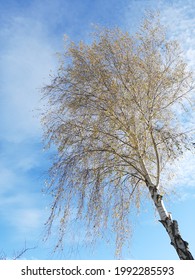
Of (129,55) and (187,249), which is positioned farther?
(129,55)

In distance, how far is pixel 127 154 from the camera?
970cm

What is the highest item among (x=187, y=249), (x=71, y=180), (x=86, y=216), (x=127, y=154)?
(x=127, y=154)

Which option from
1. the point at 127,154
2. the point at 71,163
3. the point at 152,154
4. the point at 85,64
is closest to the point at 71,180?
the point at 71,163

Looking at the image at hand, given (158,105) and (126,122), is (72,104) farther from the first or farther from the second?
(158,105)

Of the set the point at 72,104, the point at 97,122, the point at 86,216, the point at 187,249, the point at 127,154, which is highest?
the point at 72,104

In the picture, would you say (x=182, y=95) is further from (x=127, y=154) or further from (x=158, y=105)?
(x=127, y=154)

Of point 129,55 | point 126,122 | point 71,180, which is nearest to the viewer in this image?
point 71,180

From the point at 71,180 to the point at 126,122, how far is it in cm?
202

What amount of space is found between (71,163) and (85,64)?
296cm

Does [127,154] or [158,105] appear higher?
[158,105]

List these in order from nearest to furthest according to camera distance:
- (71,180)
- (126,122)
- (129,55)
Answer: (71,180) → (126,122) → (129,55)

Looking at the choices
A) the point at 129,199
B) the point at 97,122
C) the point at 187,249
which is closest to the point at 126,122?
the point at 97,122

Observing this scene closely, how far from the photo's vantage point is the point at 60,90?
407 inches

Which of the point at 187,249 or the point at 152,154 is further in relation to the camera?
the point at 152,154
